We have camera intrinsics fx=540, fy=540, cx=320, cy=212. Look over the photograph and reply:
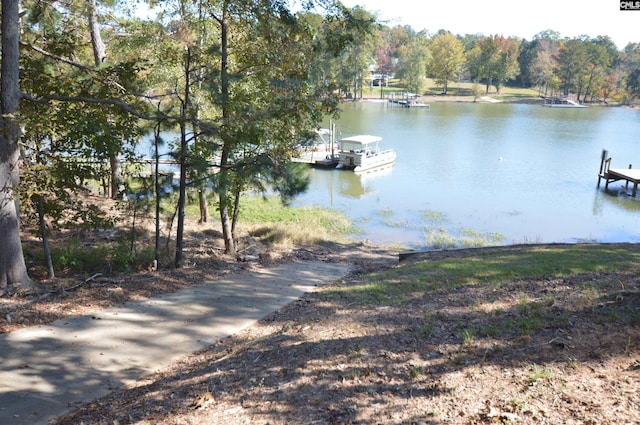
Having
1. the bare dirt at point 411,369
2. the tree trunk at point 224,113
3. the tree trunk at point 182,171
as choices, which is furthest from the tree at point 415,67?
the bare dirt at point 411,369

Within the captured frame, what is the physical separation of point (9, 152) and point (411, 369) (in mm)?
A: 7007

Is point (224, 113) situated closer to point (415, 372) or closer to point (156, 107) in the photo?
point (156, 107)

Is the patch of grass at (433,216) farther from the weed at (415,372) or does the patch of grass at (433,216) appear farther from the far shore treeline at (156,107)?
the weed at (415,372)

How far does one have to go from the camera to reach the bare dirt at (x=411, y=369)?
14.2 feet

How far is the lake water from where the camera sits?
76.0ft

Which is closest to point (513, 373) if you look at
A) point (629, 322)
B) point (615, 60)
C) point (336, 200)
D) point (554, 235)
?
point (629, 322)

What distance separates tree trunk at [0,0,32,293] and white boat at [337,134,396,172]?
2929 cm

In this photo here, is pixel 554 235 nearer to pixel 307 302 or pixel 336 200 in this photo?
A: pixel 336 200

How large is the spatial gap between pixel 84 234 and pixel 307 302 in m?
6.79

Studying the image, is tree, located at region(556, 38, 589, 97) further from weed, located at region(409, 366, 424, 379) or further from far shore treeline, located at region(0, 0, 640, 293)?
weed, located at region(409, 366, 424, 379)

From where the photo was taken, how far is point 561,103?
96062 mm

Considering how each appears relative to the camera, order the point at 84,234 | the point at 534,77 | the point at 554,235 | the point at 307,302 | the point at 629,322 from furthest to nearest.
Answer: the point at 534,77 → the point at 554,235 → the point at 84,234 → the point at 307,302 → the point at 629,322

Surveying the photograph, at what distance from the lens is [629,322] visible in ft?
18.1

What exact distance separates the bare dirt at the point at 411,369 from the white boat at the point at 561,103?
92873 millimetres
